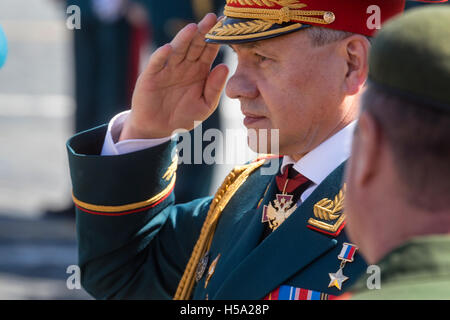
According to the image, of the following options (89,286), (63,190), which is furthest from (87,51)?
(89,286)

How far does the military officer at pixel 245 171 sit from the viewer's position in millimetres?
2180

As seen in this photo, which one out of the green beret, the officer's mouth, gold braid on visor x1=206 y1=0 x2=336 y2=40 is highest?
the green beret

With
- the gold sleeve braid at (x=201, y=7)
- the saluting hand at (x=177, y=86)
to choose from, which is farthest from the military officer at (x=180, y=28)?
the saluting hand at (x=177, y=86)

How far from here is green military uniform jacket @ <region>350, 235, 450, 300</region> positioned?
127 centimetres

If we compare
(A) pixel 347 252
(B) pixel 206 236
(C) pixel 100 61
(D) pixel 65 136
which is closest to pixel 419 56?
(A) pixel 347 252

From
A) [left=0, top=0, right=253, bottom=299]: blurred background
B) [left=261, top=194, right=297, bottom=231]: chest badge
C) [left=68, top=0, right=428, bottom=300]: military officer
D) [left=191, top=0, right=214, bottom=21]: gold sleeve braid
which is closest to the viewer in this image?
[left=68, top=0, right=428, bottom=300]: military officer

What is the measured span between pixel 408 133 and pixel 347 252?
0.81 metres

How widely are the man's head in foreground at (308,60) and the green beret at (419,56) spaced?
0.88 meters

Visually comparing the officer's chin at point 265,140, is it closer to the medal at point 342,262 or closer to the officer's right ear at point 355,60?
the officer's right ear at point 355,60

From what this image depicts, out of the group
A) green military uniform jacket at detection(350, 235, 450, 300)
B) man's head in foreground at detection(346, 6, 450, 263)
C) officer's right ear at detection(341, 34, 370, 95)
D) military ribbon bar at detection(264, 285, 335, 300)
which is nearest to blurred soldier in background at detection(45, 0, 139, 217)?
officer's right ear at detection(341, 34, 370, 95)

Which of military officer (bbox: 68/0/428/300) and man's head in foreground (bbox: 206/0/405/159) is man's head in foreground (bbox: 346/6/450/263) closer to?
military officer (bbox: 68/0/428/300)

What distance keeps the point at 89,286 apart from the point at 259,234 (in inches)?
24.7

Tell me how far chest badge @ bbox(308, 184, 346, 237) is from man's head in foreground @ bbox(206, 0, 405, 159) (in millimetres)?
185

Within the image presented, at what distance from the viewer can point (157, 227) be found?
2.62m
